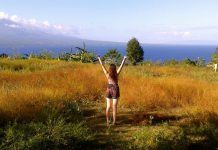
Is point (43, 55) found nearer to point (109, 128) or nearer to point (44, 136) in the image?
point (109, 128)

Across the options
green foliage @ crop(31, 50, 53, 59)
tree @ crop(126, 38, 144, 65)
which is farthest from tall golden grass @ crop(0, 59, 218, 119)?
tree @ crop(126, 38, 144, 65)

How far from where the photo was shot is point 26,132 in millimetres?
9266

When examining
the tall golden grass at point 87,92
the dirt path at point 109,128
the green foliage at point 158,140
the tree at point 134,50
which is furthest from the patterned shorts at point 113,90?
the tree at point 134,50

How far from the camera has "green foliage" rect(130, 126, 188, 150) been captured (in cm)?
943

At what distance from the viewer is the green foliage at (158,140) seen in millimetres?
9430

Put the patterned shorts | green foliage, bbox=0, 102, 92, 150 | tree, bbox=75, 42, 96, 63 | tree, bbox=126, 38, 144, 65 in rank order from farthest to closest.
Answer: tree, bbox=126, 38, 144, 65 < tree, bbox=75, 42, 96, 63 < the patterned shorts < green foliage, bbox=0, 102, 92, 150

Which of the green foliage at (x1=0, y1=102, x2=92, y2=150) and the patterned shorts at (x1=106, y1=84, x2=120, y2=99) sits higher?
the patterned shorts at (x1=106, y1=84, x2=120, y2=99)

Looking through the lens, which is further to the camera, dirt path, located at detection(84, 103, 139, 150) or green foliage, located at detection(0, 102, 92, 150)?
dirt path, located at detection(84, 103, 139, 150)

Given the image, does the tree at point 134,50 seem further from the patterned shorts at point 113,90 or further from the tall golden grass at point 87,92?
the patterned shorts at point 113,90

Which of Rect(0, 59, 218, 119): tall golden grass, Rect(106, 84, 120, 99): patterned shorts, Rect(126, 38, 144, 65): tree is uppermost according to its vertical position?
Rect(106, 84, 120, 99): patterned shorts

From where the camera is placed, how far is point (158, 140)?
9555 millimetres

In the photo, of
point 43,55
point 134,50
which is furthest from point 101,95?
point 134,50

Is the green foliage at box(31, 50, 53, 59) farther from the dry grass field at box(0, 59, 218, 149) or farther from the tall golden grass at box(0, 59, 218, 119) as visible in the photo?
the tall golden grass at box(0, 59, 218, 119)

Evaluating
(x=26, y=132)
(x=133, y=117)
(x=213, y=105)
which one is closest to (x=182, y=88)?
(x=213, y=105)
